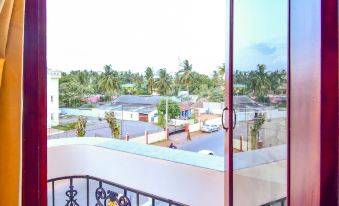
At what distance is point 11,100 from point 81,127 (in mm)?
2520

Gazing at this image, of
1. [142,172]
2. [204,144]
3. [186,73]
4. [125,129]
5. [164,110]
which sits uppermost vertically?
[186,73]

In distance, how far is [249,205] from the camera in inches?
51.4

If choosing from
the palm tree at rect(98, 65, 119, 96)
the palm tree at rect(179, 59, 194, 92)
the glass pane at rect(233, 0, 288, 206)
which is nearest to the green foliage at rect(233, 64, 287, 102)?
the glass pane at rect(233, 0, 288, 206)

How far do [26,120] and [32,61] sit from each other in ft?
0.46

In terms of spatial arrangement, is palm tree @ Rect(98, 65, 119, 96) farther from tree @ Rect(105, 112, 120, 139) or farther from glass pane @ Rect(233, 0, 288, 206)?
glass pane @ Rect(233, 0, 288, 206)

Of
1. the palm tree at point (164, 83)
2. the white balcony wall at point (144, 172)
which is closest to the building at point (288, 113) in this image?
the white balcony wall at point (144, 172)

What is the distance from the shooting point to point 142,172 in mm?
2293

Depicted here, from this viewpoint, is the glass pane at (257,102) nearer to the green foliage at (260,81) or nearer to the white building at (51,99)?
the green foliage at (260,81)

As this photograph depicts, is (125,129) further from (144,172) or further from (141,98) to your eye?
(144,172)

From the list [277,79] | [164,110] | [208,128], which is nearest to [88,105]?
[164,110]

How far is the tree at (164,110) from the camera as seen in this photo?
3.22 metres

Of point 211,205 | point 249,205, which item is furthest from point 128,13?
point 249,205

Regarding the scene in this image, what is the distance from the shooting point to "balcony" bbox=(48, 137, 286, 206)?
4.39ft

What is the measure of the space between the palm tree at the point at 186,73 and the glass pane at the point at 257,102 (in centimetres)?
174
